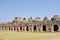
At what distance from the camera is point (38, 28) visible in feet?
149

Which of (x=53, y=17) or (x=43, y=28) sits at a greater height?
(x=53, y=17)

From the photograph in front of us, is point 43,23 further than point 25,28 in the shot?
No

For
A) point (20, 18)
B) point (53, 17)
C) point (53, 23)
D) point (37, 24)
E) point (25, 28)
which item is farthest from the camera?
point (20, 18)

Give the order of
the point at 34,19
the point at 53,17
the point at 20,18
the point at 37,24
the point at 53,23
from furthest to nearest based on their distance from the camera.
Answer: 1. the point at 20,18
2. the point at 34,19
3. the point at 53,17
4. the point at 37,24
5. the point at 53,23

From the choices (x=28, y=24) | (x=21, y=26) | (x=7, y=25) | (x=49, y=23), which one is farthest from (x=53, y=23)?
(x=7, y=25)

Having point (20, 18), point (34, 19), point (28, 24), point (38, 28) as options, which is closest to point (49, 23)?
point (38, 28)

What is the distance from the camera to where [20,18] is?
6372cm

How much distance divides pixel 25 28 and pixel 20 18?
15.7 metres

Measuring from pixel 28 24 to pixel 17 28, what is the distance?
564 centimetres

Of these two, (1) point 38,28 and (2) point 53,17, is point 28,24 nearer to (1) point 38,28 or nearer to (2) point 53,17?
(1) point 38,28

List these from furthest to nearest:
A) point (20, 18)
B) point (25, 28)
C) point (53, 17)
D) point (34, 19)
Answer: point (20, 18) → point (34, 19) → point (53, 17) → point (25, 28)

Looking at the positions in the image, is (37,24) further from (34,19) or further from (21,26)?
(34,19)

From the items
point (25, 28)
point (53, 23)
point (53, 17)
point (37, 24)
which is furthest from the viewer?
point (53, 17)

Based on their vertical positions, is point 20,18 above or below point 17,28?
above
